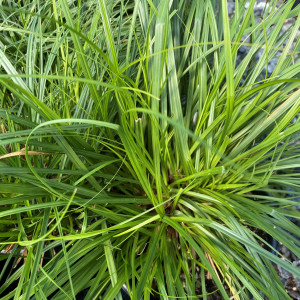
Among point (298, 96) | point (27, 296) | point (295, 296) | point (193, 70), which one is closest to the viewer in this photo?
point (27, 296)

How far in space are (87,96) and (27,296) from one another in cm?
42

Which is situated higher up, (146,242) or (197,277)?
(146,242)

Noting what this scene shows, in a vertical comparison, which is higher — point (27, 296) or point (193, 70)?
point (193, 70)

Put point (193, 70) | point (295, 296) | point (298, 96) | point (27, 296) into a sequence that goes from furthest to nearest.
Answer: point (295, 296), point (193, 70), point (298, 96), point (27, 296)

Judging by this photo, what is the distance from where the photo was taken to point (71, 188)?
575 millimetres

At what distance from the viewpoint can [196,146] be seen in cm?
69

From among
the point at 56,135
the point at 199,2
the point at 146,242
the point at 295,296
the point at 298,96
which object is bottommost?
the point at 295,296

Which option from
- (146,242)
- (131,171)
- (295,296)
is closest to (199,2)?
(131,171)

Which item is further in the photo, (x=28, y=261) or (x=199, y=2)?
(x=199, y=2)

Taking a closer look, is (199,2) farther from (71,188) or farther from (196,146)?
(71,188)

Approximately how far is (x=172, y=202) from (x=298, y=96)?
1.15ft

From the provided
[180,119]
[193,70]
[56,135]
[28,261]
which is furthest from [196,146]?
[28,261]

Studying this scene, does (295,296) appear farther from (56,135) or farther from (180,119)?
(56,135)

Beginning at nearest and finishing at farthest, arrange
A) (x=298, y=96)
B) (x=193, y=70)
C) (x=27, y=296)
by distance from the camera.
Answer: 1. (x=27, y=296)
2. (x=298, y=96)
3. (x=193, y=70)
